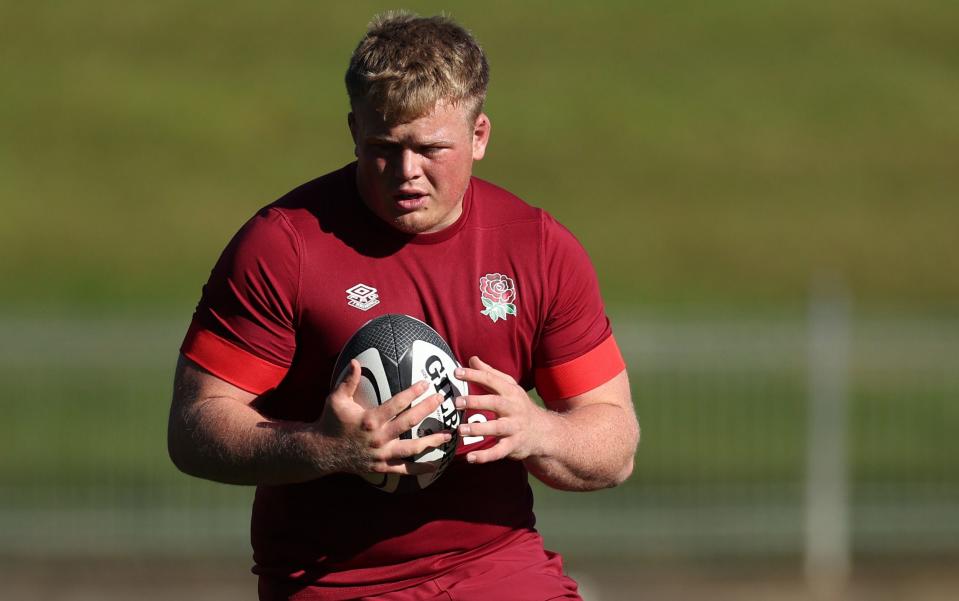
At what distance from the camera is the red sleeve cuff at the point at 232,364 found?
498cm

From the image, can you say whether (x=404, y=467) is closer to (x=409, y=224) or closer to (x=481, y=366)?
(x=481, y=366)

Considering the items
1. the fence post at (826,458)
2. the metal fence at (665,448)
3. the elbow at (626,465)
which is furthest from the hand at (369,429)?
the fence post at (826,458)

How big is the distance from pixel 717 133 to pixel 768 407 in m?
15.8

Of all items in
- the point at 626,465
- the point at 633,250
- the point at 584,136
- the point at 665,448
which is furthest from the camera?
the point at 584,136

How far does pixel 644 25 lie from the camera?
3406 cm

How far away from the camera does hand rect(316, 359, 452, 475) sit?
14.6 feet

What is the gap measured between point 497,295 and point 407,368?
0.53 m

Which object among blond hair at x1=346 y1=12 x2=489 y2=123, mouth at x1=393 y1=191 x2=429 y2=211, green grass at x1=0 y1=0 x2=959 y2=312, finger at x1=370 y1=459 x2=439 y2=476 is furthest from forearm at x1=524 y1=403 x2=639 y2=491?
green grass at x1=0 y1=0 x2=959 y2=312

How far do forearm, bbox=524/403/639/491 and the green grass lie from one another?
56.3 feet

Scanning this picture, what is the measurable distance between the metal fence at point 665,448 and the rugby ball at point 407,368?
28.2 ft

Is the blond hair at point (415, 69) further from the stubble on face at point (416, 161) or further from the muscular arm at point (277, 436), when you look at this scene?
the muscular arm at point (277, 436)

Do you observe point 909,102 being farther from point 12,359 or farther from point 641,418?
point 12,359

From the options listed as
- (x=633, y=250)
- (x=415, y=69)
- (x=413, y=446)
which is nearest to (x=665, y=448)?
(x=415, y=69)

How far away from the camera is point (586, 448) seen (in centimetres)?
516
